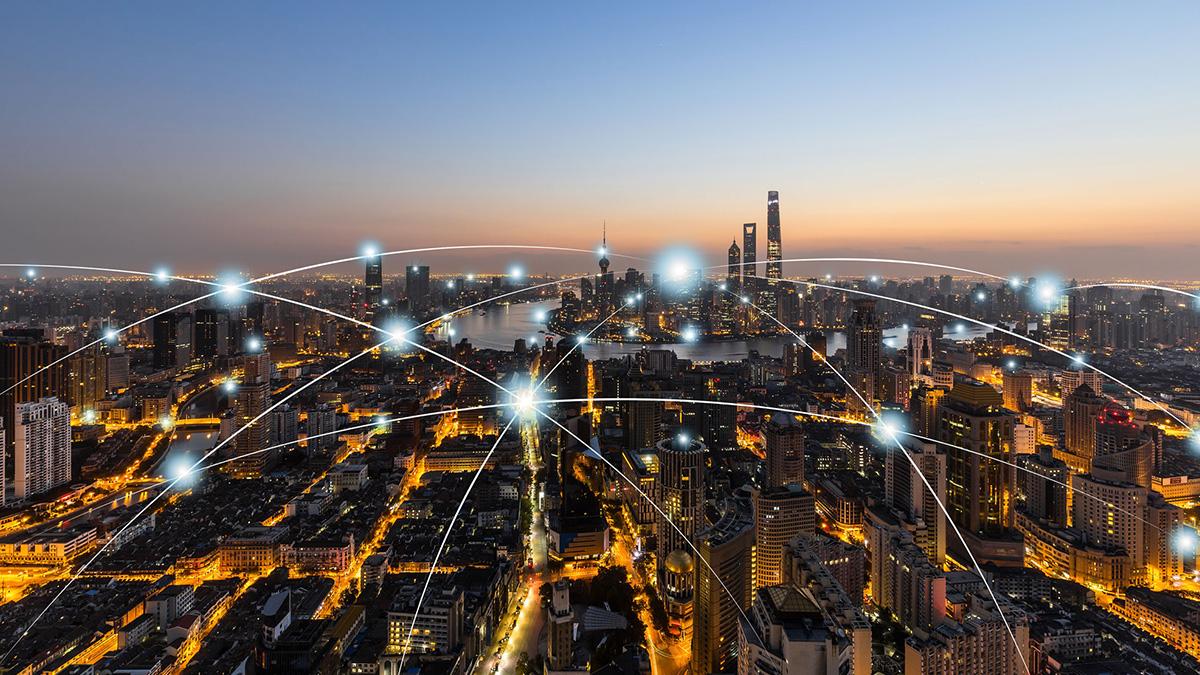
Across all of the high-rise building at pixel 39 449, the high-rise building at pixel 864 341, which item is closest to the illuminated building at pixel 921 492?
the high-rise building at pixel 864 341

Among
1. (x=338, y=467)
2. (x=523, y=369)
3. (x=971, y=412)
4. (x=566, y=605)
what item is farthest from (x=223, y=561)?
(x=971, y=412)

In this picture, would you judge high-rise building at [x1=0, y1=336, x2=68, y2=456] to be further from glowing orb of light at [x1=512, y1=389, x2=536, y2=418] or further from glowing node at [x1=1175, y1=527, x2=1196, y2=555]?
glowing node at [x1=1175, y1=527, x2=1196, y2=555]

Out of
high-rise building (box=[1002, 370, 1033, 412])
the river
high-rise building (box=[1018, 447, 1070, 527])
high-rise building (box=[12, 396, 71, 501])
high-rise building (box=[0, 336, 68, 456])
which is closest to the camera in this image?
high-rise building (box=[1018, 447, 1070, 527])

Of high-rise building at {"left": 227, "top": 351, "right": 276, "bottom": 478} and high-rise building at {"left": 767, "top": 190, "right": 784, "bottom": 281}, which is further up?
high-rise building at {"left": 767, "top": 190, "right": 784, "bottom": 281}

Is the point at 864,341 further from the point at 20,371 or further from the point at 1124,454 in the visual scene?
the point at 20,371

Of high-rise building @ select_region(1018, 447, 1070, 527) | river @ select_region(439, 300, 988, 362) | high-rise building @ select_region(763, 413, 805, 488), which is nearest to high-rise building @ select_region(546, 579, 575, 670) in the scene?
high-rise building @ select_region(763, 413, 805, 488)

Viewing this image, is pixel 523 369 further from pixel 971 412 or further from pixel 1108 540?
pixel 1108 540
